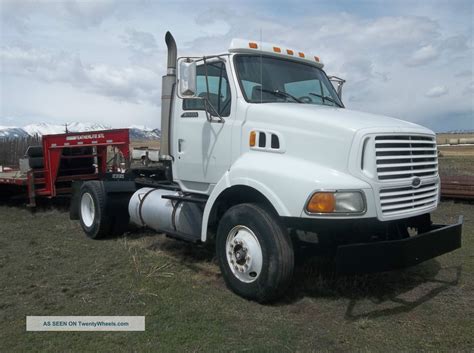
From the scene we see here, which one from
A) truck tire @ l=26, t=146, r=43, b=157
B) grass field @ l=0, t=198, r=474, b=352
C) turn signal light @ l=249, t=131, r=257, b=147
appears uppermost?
turn signal light @ l=249, t=131, r=257, b=147

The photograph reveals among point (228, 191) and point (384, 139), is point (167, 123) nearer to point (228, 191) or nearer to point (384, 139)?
point (228, 191)

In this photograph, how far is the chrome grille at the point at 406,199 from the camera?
4168 mm

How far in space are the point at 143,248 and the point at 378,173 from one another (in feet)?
13.3

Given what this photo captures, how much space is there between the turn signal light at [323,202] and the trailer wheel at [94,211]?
14.8 feet

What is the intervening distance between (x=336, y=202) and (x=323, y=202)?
0.38ft

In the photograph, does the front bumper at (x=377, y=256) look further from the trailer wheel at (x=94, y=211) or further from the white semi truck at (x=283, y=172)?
the trailer wheel at (x=94, y=211)

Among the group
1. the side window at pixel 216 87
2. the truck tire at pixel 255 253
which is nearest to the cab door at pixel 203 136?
the side window at pixel 216 87

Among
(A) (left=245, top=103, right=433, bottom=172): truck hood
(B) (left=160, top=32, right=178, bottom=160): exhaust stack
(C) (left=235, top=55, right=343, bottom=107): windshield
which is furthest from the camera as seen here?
(B) (left=160, top=32, right=178, bottom=160): exhaust stack

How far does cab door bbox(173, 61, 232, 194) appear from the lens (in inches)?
210

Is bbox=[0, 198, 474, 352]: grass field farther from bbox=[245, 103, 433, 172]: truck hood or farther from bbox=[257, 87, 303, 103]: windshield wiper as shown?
bbox=[257, 87, 303, 103]: windshield wiper

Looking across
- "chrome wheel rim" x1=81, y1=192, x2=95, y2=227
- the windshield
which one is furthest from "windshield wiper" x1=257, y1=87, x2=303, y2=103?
"chrome wheel rim" x1=81, y1=192, x2=95, y2=227

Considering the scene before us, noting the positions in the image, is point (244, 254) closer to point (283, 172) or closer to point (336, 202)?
point (283, 172)

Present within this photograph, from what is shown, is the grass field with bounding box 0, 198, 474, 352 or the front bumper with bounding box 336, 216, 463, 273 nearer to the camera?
the grass field with bounding box 0, 198, 474, 352

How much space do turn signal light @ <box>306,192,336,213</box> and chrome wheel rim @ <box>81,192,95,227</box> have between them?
4.95 metres
